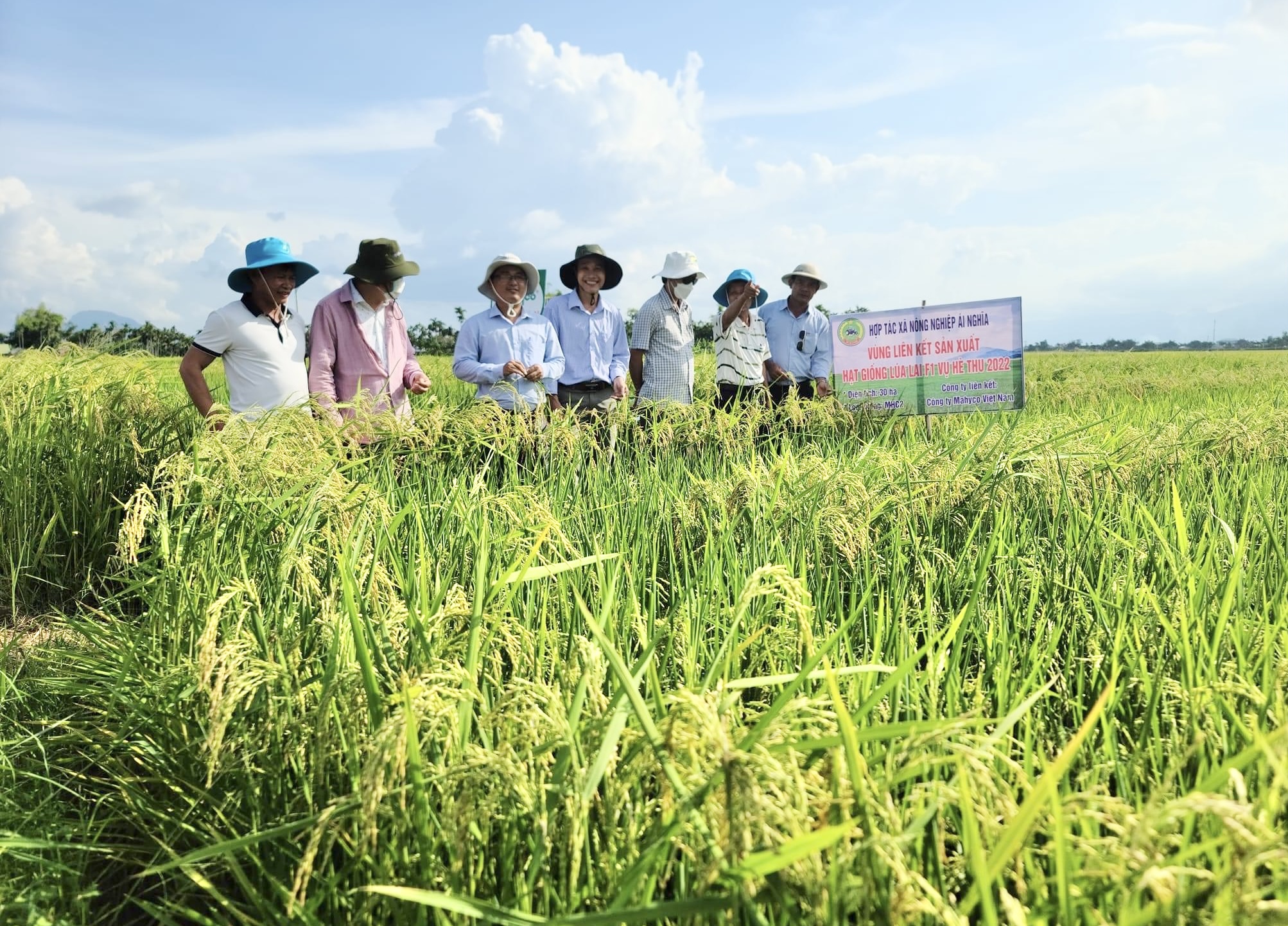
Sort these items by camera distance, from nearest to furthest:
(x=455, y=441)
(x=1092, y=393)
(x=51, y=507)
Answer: (x=455, y=441)
(x=51, y=507)
(x=1092, y=393)

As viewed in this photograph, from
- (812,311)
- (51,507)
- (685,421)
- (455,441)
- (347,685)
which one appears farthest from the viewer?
(812,311)

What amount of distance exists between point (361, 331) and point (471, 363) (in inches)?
27.4

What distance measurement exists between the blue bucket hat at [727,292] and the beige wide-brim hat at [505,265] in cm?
141

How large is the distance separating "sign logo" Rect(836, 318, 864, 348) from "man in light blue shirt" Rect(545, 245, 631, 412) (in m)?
1.76

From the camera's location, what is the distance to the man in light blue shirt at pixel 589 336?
5.25m

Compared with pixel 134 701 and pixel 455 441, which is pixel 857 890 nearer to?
pixel 134 701

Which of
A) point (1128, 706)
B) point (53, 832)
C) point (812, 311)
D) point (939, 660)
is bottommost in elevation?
point (53, 832)

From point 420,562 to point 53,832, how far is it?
3.15 ft

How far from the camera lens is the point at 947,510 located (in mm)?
2879

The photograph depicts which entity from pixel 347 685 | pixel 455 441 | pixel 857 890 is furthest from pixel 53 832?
pixel 455 441

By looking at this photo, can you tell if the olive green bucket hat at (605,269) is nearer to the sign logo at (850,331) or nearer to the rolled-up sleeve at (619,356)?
the rolled-up sleeve at (619,356)

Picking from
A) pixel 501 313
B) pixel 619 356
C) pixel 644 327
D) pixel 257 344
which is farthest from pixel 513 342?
pixel 257 344

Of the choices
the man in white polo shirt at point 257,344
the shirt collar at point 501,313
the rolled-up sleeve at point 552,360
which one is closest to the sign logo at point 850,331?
the rolled-up sleeve at point 552,360

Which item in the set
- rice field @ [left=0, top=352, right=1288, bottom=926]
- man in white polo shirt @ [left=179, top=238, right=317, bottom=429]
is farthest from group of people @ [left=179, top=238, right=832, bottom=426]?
rice field @ [left=0, top=352, right=1288, bottom=926]
